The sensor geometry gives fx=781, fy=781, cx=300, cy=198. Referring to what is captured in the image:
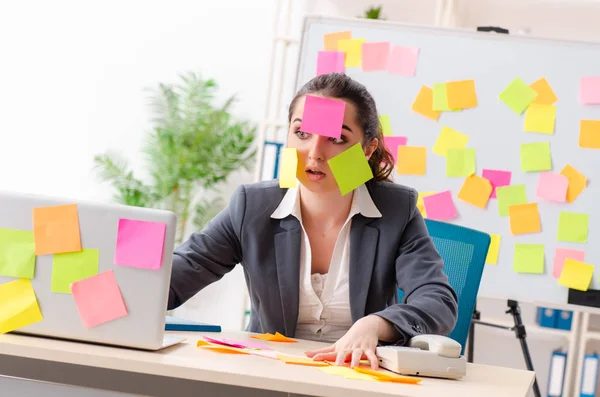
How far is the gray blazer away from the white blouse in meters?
0.02

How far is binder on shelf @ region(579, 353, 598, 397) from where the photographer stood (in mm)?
3527

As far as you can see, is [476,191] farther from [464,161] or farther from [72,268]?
[72,268]

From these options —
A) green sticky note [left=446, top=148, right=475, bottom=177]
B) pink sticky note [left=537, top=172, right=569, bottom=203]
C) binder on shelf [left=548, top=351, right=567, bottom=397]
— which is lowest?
→ binder on shelf [left=548, top=351, right=567, bottom=397]

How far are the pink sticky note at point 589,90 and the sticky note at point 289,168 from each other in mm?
1663

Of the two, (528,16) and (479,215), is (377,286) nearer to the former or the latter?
(479,215)

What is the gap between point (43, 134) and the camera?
15.0 feet

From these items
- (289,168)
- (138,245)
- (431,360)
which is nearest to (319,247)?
(289,168)

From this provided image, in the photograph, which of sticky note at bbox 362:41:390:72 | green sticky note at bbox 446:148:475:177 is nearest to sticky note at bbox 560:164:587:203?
green sticky note at bbox 446:148:475:177

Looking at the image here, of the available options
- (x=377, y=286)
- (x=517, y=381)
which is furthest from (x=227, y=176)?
(x=517, y=381)

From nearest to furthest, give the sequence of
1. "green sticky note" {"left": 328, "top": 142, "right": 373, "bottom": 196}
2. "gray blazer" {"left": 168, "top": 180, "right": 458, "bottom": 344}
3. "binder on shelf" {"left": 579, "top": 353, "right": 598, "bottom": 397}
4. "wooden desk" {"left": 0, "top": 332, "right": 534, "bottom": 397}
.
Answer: "wooden desk" {"left": 0, "top": 332, "right": 534, "bottom": 397}, "green sticky note" {"left": 328, "top": 142, "right": 373, "bottom": 196}, "gray blazer" {"left": 168, "top": 180, "right": 458, "bottom": 344}, "binder on shelf" {"left": 579, "top": 353, "right": 598, "bottom": 397}

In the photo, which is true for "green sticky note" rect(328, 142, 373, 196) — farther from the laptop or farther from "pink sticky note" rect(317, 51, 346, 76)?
"pink sticky note" rect(317, 51, 346, 76)

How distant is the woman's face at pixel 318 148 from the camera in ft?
5.48

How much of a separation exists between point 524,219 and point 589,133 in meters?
0.39

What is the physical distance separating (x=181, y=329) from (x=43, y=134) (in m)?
3.40
